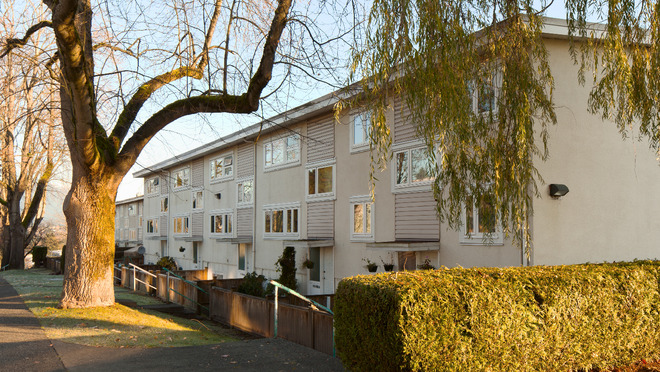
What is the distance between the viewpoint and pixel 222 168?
102ft

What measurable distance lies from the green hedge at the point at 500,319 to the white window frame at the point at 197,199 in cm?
2808

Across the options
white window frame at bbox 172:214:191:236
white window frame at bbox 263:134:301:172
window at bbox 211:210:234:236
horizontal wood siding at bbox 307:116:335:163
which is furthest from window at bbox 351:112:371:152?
white window frame at bbox 172:214:191:236

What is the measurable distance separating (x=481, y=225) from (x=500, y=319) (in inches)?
278

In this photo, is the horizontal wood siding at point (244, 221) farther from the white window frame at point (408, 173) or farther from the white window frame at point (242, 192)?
the white window frame at point (408, 173)

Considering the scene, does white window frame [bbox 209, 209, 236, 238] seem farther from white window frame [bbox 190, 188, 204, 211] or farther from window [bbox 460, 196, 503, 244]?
window [bbox 460, 196, 503, 244]

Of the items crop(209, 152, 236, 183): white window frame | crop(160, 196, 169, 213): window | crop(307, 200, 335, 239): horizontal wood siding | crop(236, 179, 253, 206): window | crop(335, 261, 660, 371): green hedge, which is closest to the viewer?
crop(335, 261, 660, 371): green hedge

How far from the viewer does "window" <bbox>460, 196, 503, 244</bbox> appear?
981 centimetres

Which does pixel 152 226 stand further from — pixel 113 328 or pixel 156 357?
pixel 156 357

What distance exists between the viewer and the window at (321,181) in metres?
20.9

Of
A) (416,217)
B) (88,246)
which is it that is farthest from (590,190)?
(88,246)

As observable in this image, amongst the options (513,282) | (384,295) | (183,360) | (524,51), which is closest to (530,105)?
(524,51)

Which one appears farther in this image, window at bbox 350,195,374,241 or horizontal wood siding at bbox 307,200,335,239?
horizontal wood siding at bbox 307,200,335,239

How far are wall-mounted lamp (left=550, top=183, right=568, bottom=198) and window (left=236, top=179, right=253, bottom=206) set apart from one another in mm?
17017

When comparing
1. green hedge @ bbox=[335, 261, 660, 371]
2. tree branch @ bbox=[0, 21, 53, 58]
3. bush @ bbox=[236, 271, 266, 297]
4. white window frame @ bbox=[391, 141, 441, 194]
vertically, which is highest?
tree branch @ bbox=[0, 21, 53, 58]
